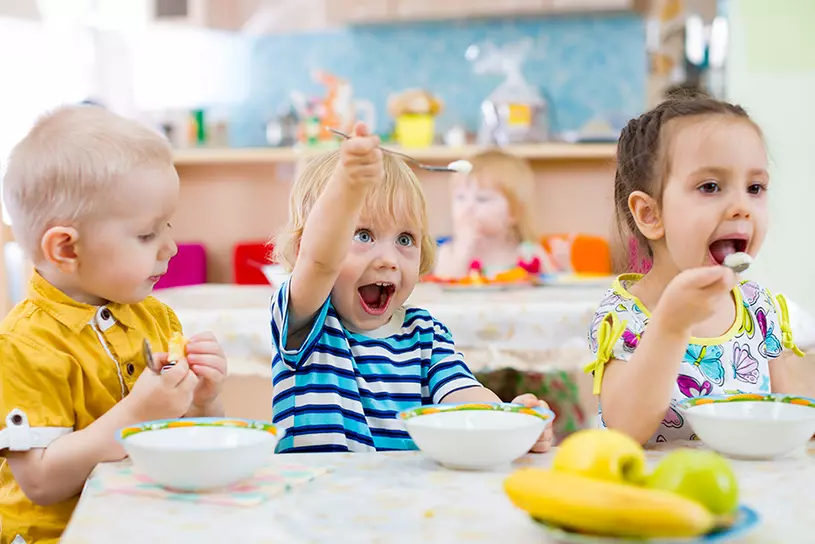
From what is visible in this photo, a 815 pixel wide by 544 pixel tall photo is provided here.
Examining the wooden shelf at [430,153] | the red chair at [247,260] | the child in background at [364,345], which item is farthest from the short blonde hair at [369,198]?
the red chair at [247,260]

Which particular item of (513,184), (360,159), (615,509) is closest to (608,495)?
(615,509)

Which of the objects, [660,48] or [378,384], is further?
[660,48]

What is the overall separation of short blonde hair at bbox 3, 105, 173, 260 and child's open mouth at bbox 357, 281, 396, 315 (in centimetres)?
33

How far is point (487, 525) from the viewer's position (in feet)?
2.45

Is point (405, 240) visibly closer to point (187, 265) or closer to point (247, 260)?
point (247, 260)

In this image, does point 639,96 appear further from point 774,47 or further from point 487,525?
point 487,525

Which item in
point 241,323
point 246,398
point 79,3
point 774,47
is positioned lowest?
point 246,398

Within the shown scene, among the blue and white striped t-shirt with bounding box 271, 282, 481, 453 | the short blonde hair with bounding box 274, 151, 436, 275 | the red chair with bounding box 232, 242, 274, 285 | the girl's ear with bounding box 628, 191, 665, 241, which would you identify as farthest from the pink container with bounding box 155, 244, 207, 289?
the girl's ear with bounding box 628, 191, 665, 241

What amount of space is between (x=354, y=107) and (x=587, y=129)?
1.06 metres

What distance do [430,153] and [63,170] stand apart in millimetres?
3310

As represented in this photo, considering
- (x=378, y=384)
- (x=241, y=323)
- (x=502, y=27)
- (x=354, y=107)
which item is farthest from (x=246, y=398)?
(x=502, y=27)

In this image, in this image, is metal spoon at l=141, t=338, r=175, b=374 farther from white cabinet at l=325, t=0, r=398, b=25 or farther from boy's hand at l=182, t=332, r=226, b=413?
white cabinet at l=325, t=0, r=398, b=25

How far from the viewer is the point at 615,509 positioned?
2.12 feet

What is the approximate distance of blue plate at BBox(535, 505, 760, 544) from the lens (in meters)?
0.66
